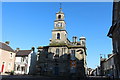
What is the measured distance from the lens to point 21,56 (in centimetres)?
4447

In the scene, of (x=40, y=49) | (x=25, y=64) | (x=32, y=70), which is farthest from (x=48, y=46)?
(x=32, y=70)

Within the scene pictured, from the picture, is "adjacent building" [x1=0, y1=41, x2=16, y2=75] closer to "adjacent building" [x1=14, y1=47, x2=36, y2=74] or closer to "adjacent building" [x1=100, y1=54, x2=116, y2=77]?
"adjacent building" [x1=14, y1=47, x2=36, y2=74]

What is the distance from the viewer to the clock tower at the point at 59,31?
40.2m

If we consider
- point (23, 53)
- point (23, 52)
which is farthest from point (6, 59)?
point (23, 52)

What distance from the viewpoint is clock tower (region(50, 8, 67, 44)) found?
40.2 metres

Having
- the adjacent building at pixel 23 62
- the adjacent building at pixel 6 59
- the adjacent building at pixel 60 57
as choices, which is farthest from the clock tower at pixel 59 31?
the adjacent building at pixel 6 59

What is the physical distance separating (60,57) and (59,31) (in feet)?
24.5

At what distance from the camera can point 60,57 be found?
38.4m

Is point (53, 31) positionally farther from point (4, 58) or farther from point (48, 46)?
point (4, 58)

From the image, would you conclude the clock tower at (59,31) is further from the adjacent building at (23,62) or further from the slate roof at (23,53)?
the adjacent building at (23,62)

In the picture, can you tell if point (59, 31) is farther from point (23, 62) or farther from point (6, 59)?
point (6, 59)

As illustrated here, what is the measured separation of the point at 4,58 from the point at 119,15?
31140mm

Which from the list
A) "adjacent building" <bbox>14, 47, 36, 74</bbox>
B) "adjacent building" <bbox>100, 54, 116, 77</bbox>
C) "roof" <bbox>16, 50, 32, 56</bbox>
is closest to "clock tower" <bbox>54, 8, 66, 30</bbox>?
"roof" <bbox>16, 50, 32, 56</bbox>

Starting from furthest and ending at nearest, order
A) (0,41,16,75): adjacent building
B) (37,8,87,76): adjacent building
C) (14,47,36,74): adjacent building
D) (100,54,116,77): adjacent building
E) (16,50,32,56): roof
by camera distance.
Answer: (16,50,32,56): roof, (14,47,36,74): adjacent building, (37,8,87,76): adjacent building, (0,41,16,75): adjacent building, (100,54,116,77): adjacent building
